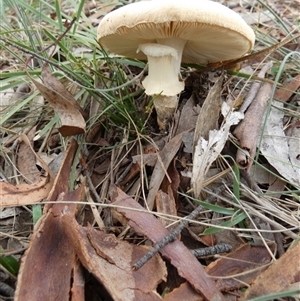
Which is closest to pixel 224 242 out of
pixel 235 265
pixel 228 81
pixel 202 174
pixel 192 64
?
pixel 235 265

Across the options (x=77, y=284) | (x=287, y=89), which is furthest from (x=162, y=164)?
(x=287, y=89)

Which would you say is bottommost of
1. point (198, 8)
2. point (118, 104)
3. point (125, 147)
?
point (125, 147)

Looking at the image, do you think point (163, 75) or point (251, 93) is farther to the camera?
point (251, 93)

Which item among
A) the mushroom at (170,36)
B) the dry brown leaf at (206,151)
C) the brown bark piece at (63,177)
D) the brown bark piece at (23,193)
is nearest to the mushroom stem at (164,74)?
the mushroom at (170,36)

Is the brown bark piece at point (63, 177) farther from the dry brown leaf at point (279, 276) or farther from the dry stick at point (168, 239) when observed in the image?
the dry brown leaf at point (279, 276)

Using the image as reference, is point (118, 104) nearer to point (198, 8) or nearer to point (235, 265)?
point (198, 8)

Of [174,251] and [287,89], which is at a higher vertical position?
[287,89]

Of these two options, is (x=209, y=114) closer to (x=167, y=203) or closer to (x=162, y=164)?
(x=162, y=164)
